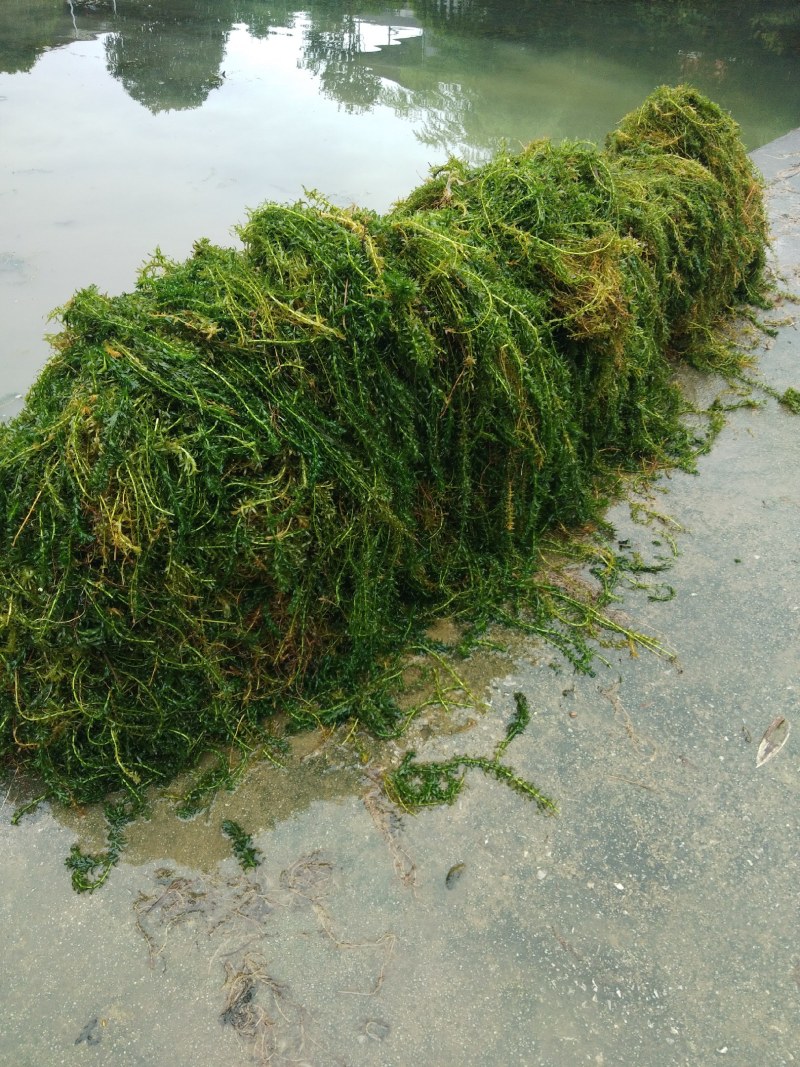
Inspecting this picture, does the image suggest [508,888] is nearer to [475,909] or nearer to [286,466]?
[475,909]

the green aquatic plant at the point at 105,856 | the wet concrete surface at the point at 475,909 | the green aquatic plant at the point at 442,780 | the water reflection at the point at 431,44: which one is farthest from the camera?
the water reflection at the point at 431,44

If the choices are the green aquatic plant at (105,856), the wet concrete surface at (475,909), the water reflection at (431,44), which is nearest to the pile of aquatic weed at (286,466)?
the green aquatic plant at (105,856)

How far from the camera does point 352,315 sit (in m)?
2.52

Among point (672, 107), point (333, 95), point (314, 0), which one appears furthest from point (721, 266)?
point (314, 0)

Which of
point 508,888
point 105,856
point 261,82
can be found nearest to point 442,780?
point 508,888

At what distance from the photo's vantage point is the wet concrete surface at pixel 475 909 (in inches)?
78.5

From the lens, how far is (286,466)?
2443 mm

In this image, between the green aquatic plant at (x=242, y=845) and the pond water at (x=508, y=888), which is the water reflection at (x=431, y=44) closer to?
the pond water at (x=508, y=888)

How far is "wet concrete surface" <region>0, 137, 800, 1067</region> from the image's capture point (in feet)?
6.54

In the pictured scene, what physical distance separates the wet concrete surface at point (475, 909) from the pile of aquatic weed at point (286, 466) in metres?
0.30

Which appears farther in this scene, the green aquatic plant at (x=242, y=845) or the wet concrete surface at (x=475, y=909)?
the green aquatic plant at (x=242, y=845)

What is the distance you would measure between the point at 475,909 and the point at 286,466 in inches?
54.7

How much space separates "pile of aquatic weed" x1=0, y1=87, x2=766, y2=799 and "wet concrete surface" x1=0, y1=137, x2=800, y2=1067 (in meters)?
0.30

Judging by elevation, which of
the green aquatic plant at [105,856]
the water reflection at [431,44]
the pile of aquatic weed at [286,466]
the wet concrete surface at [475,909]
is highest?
the water reflection at [431,44]
